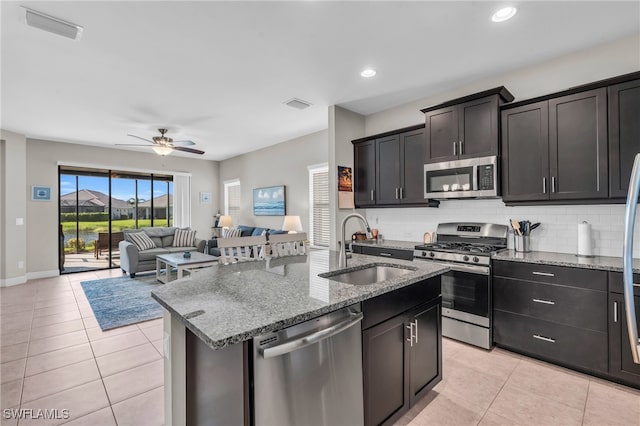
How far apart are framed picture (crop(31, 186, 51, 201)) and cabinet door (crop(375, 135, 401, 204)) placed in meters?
6.65

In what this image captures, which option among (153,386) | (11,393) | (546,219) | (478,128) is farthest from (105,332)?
(546,219)

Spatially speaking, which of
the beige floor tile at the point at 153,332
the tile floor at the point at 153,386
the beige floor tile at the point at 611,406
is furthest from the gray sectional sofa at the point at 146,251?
the beige floor tile at the point at 611,406

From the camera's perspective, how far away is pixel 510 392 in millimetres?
2219

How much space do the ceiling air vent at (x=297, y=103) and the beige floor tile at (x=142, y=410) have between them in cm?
350

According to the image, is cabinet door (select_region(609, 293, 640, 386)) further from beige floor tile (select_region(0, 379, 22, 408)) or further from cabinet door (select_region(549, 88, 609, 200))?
beige floor tile (select_region(0, 379, 22, 408))

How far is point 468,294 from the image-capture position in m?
2.97

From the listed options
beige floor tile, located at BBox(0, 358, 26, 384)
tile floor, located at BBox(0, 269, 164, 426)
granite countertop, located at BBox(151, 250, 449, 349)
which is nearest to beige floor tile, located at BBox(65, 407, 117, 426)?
tile floor, located at BBox(0, 269, 164, 426)

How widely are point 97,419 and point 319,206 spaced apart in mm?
4249

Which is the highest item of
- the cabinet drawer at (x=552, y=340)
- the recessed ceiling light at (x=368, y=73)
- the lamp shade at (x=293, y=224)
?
the recessed ceiling light at (x=368, y=73)

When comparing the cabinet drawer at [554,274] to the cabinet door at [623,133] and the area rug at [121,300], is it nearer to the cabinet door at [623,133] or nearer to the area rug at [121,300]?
the cabinet door at [623,133]

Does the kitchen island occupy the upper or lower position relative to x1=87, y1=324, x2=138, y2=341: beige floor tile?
upper

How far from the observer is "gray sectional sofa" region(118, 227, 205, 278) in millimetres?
5789

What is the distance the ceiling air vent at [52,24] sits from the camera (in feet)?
7.19

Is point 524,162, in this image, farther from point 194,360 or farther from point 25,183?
point 25,183
